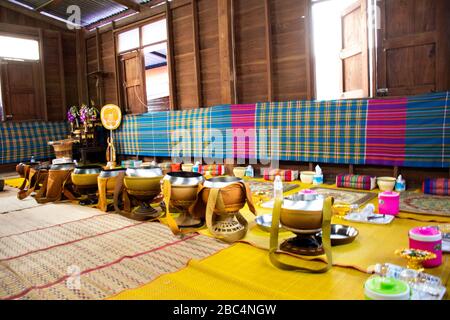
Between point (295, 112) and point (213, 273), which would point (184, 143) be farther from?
point (213, 273)

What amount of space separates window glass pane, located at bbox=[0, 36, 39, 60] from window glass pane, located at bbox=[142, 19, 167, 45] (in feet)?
8.92

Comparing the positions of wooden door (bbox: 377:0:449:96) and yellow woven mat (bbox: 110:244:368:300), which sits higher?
wooden door (bbox: 377:0:449:96)

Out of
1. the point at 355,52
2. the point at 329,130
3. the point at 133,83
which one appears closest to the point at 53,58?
the point at 133,83

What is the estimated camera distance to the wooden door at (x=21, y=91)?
7.30 metres

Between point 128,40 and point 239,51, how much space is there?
294 centimetres

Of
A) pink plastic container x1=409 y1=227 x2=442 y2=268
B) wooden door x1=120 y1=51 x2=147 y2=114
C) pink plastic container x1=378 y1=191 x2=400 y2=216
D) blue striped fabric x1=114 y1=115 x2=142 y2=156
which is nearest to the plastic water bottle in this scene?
pink plastic container x1=378 y1=191 x2=400 y2=216

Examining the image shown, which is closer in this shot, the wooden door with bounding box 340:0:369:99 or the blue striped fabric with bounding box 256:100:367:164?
the wooden door with bounding box 340:0:369:99

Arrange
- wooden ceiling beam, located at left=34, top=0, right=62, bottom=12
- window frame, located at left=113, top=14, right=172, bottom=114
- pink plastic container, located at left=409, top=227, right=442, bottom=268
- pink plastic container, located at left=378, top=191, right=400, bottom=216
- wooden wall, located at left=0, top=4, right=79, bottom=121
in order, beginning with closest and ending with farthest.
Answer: pink plastic container, located at left=409, top=227, right=442, bottom=268 < pink plastic container, located at left=378, top=191, right=400, bottom=216 < window frame, located at left=113, top=14, right=172, bottom=114 < wooden ceiling beam, located at left=34, top=0, right=62, bottom=12 < wooden wall, located at left=0, top=4, right=79, bottom=121

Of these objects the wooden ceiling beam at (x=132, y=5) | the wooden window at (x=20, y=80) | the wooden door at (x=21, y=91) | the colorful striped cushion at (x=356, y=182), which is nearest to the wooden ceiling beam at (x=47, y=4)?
the wooden window at (x=20, y=80)

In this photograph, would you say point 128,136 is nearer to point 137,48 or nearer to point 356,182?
point 137,48

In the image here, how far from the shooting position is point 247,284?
1.67 metres

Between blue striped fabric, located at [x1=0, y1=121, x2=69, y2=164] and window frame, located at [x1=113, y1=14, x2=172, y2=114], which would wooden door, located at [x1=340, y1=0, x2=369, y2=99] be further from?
blue striped fabric, located at [x1=0, y1=121, x2=69, y2=164]

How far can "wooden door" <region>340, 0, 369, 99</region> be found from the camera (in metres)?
4.13
